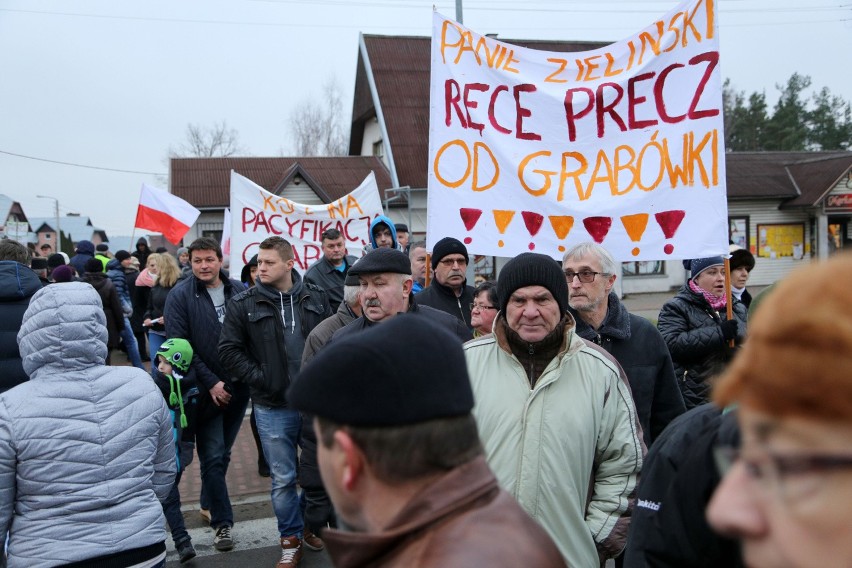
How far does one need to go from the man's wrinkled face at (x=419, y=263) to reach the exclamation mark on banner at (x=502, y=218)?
5.97 feet

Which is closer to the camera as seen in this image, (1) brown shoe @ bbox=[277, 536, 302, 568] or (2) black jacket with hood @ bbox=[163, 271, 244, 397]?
(1) brown shoe @ bbox=[277, 536, 302, 568]

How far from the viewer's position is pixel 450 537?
1.39 m

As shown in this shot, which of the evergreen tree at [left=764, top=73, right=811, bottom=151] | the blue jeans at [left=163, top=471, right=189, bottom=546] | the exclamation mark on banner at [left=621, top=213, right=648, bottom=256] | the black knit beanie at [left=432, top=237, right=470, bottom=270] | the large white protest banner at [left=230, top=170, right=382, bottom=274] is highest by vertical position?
the evergreen tree at [left=764, top=73, right=811, bottom=151]

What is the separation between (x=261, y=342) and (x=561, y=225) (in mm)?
2257

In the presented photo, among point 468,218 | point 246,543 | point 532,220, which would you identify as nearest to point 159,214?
point 246,543

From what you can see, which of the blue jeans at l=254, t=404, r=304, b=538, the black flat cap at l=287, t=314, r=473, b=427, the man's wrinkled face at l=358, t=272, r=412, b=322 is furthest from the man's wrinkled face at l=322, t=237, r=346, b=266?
the black flat cap at l=287, t=314, r=473, b=427

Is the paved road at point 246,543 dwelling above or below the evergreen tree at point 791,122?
below

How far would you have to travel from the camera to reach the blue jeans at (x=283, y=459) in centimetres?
505

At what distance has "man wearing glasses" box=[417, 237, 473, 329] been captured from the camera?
549 cm

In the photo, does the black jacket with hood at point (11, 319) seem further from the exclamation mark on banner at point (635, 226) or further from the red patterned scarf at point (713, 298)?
the red patterned scarf at point (713, 298)

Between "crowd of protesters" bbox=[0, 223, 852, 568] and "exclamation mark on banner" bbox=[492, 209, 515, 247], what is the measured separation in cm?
51

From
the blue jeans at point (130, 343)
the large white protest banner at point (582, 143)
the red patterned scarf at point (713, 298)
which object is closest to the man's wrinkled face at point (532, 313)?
the large white protest banner at point (582, 143)

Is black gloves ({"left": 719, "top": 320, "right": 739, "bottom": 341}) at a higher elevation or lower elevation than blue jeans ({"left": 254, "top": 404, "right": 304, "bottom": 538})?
higher

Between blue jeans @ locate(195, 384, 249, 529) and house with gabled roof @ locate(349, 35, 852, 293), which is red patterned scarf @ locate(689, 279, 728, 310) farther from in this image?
house with gabled roof @ locate(349, 35, 852, 293)
